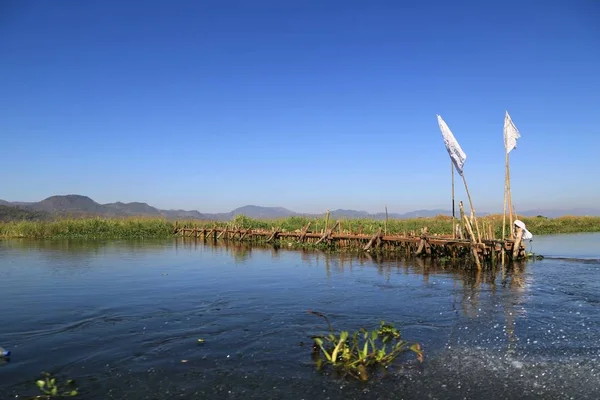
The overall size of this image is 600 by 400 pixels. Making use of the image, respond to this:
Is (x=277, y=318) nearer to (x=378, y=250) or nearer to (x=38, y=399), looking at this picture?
(x=38, y=399)

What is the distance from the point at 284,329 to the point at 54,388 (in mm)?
3972

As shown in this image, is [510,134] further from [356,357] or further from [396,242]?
[356,357]

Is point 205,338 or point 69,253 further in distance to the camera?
point 69,253

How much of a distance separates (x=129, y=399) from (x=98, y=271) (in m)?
12.1

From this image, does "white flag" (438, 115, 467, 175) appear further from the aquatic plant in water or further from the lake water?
the aquatic plant in water

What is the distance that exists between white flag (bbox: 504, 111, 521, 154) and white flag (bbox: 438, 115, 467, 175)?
60.0 inches

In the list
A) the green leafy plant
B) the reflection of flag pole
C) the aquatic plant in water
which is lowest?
the green leafy plant

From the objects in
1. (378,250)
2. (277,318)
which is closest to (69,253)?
(378,250)

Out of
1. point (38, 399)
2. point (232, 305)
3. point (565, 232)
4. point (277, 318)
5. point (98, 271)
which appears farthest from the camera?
point (565, 232)

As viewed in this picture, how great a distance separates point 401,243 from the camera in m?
21.4

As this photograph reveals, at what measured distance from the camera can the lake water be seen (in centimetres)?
579

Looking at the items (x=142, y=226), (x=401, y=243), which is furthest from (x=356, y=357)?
(x=142, y=226)

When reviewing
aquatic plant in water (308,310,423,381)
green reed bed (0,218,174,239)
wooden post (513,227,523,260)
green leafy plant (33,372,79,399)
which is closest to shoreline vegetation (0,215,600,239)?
green reed bed (0,218,174,239)

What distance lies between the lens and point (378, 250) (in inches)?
870
